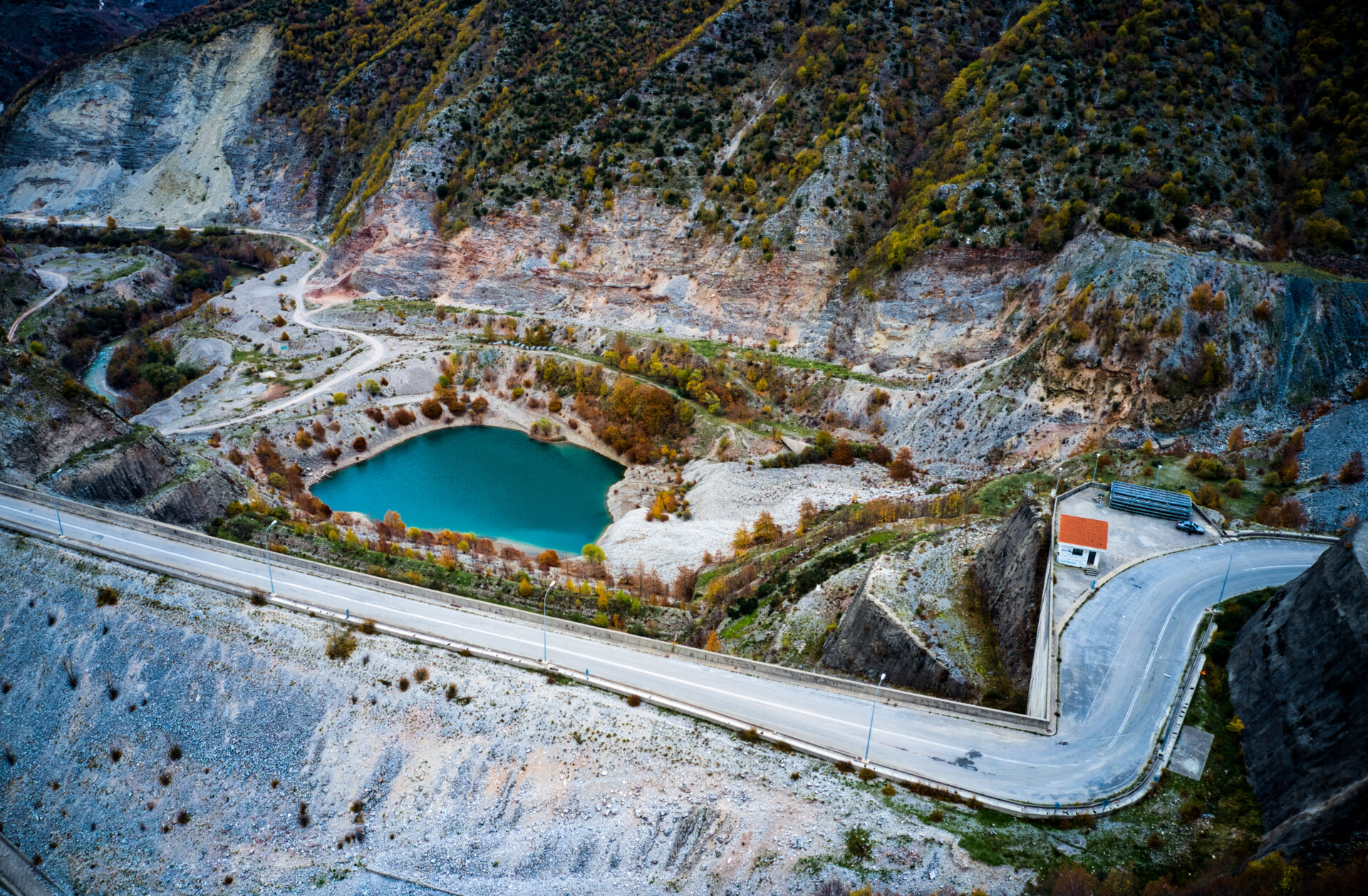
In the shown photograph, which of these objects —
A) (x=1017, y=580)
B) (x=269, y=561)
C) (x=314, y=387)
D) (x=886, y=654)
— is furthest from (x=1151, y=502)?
(x=314, y=387)

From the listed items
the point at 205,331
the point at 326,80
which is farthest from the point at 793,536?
the point at 326,80

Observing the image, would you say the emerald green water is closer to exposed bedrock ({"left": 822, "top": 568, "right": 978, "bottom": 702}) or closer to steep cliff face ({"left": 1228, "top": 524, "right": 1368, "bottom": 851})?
exposed bedrock ({"left": 822, "top": 568, "right": 978, "bottom": 702})

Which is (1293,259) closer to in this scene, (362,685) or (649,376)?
(649,376)

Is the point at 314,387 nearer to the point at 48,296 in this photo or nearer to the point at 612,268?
the point at 612,268

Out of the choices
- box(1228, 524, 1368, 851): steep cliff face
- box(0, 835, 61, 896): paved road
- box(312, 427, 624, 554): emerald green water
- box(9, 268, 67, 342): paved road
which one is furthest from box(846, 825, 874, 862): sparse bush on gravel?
box(9, 268, 67, 342): paved road

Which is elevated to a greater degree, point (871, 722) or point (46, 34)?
point (46, 34)
